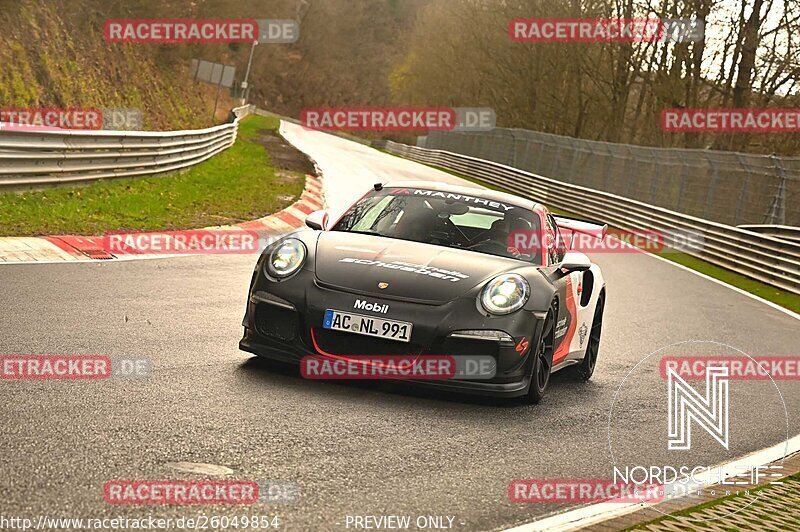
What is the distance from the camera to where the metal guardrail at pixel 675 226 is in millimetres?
21312

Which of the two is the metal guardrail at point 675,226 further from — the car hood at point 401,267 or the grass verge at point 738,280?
the car hood at point 401,267

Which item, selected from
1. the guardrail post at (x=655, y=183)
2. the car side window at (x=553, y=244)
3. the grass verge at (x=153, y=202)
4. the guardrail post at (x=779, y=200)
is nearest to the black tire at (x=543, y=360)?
the car side window at (x=553, y=244)

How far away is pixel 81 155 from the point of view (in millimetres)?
16750

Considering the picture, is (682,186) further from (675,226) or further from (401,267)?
(401,267)

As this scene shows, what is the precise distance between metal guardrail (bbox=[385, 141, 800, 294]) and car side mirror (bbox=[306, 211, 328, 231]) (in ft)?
46.5

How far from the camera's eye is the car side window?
25.8ft

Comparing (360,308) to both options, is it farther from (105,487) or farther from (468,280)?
(105,487)

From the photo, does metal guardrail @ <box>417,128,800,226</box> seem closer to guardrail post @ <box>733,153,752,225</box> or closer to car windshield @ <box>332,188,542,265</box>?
guardrail post @ <box>733,153,752,225</box>

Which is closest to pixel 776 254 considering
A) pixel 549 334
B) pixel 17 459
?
pixel 549 334

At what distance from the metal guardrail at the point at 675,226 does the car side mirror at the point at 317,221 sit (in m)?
14.2

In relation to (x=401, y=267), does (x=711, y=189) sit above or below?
above

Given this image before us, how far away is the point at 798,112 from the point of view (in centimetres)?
3294

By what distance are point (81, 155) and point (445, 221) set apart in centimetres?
1027

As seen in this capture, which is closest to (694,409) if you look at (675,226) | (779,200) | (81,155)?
(81,155)
